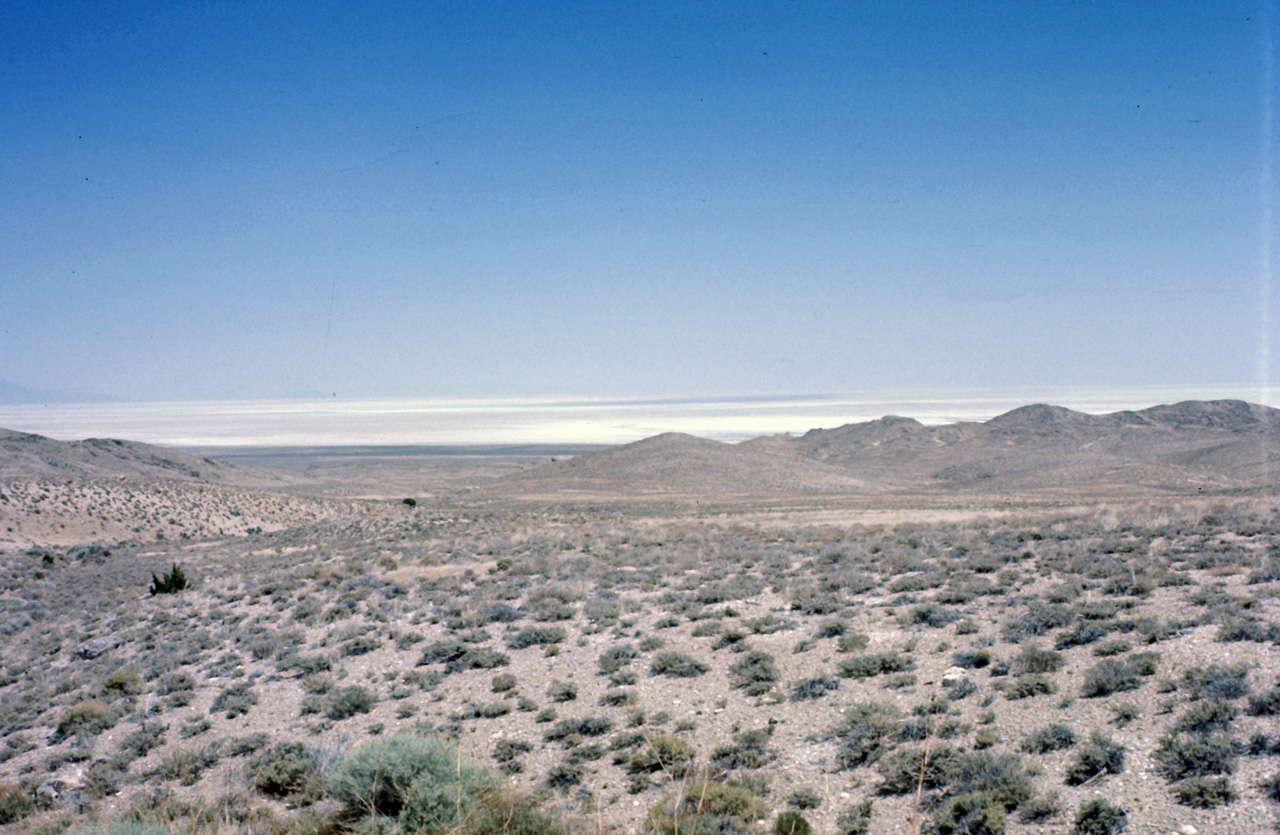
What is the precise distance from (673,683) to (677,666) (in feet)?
1.42

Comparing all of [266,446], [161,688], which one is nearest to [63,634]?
[161,688]

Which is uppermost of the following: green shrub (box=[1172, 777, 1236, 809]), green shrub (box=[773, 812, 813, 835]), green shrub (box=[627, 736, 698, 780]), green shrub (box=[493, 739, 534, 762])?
green shrub (box=[1172, 777, 1236, 809])

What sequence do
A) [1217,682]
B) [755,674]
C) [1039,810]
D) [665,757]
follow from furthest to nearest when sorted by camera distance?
[755,674], [665,757], [1217,682], [1039,810]

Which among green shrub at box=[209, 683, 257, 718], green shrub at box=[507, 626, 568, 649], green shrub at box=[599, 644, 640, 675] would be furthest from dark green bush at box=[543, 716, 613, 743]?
green shrub at box=[209, 683, 257, 718]

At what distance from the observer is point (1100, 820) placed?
18.1ft

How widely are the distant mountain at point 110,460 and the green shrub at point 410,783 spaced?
207ft

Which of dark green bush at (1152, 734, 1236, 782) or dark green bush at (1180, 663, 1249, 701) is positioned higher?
dark green bush at (1180, 663, 1249, 701)

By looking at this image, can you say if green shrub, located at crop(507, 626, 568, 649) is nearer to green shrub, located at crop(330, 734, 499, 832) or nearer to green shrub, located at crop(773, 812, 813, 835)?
green shrub, located at crop(330, 734, 499, 832)

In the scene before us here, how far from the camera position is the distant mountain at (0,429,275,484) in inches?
2328

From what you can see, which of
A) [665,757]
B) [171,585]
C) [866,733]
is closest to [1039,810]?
[866,733]

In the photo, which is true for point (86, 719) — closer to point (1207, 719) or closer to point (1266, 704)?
point (1207, 719)

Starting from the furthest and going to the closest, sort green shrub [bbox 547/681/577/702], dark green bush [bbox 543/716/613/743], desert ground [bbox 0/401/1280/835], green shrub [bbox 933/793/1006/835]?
green shrub [bbox 547/681/577/702], dark green bush [bbox 543/716/613/743], desert ground [bbox 0/401/1280/835], green shrub [bbox 933/793/1006/835]

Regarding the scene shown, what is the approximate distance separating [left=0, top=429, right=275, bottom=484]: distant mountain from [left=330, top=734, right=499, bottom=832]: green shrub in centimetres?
6305

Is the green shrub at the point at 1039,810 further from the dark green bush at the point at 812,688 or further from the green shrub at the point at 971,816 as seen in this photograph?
the dark green bush at the point at 812,688
